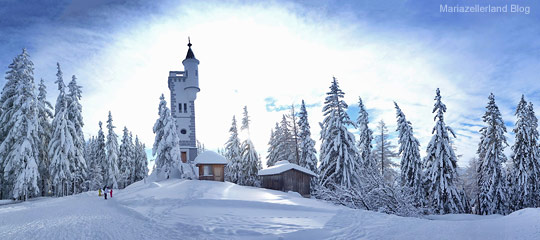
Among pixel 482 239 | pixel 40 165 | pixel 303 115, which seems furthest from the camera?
pixel 303 115

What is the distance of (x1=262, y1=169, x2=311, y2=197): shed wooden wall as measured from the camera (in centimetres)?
2883

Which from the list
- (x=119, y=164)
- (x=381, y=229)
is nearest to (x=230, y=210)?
(x=381, y=229)

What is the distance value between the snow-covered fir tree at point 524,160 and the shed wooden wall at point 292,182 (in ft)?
65.1

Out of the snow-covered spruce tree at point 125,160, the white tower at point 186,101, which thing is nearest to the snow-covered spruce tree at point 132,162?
the snow-covered spruce tree at point 125,160

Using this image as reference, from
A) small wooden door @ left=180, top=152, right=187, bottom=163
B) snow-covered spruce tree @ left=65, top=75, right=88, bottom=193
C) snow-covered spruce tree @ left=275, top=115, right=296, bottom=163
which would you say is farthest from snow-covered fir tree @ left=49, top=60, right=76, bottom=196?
snow-covered spruce tree @ left=275, top=115, right=296, bottom=163

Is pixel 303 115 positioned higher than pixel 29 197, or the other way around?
pixel 303 115

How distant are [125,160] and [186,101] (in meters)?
19.1

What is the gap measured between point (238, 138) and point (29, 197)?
25021 mm

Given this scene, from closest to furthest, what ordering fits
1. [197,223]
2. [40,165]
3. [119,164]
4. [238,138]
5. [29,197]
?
[197,223] < [29,197] < [40,165] < [238,138] < [119,164]

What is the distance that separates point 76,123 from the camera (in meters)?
36.1

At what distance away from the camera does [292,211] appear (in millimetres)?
12195

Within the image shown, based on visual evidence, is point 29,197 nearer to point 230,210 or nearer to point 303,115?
point 230,210

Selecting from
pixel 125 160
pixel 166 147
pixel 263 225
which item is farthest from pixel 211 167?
pixel 125 160

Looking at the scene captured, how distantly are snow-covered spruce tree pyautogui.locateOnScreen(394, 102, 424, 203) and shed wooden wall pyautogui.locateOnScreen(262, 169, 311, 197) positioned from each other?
32.9 feet
